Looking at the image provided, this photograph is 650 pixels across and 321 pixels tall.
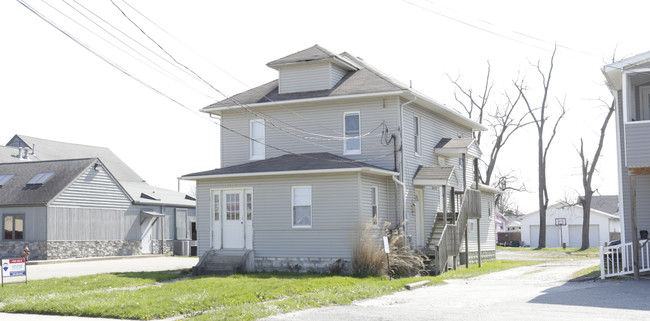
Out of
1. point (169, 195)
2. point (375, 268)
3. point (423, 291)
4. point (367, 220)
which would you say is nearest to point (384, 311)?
point (423, 291)

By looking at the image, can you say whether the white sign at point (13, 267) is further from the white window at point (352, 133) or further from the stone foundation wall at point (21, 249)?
the stone foundation wall at point (21, 249)

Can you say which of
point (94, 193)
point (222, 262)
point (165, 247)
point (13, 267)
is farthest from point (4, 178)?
point (13, 267)

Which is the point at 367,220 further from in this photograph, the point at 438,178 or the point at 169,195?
the point at 169,195

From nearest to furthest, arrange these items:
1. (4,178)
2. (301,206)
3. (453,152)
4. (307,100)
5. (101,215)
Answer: (301,206)
(307,100)
(453,152)
(101,215)
(4,178)

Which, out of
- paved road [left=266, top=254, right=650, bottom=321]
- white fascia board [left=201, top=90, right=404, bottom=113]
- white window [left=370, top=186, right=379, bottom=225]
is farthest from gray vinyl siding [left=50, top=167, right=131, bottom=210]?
paved road [left=266, top=254, right=650, bottom=321]

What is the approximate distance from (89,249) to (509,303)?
1111 inches

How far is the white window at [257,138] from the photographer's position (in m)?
26.7

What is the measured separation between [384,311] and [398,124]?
11422 mm

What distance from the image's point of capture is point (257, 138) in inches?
1055

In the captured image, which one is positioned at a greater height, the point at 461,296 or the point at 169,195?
the point at 169,195

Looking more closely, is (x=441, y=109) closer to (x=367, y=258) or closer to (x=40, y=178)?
(x=367, y=258)

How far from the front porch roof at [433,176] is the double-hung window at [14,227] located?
21131mm

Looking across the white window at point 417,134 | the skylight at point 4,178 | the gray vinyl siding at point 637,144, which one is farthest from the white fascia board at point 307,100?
the skylight at point 4,178

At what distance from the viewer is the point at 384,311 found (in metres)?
14.0
